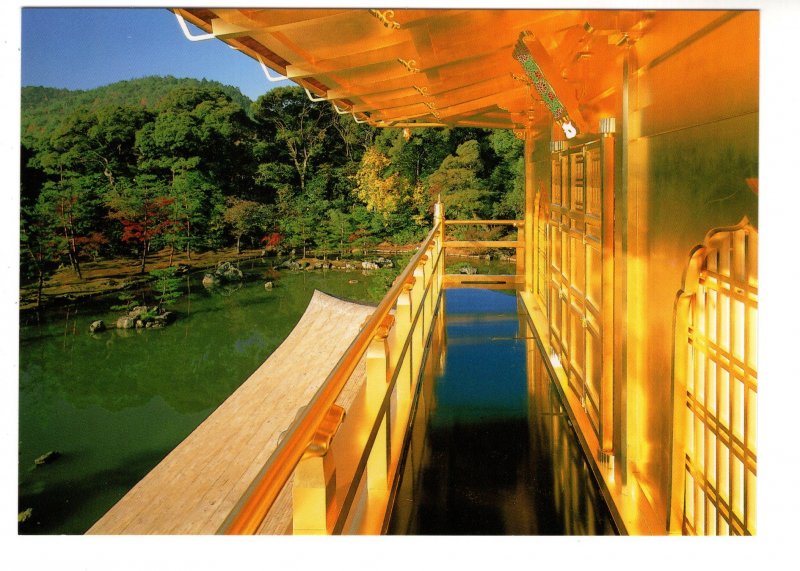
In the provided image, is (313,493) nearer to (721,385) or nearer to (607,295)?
(721,385)

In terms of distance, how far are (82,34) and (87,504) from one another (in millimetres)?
16672

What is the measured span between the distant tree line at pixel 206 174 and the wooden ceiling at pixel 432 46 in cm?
1155

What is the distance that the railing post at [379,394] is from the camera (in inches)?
64.9

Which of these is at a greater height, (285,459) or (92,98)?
(92,98)

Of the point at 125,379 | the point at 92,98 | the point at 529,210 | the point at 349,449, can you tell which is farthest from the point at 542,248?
the point at 92,98

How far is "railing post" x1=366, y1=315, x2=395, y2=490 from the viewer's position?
64.9 inches

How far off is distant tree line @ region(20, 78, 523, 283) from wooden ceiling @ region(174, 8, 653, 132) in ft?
37.9

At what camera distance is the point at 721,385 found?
1.34 m

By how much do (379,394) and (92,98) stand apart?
61.1 feet

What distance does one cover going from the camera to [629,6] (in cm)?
156

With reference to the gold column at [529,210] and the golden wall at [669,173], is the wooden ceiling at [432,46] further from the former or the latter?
the gold column at [529,210]

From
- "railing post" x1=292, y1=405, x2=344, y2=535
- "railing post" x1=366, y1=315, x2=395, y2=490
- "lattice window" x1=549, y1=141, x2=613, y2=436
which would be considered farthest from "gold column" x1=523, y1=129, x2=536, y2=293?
"railing post" x1=292, y1=405, x2=344, y2=535

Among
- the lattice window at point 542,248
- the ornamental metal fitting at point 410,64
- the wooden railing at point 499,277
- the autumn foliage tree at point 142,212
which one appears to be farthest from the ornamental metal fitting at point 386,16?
the autumn foliage tree at point 142,212

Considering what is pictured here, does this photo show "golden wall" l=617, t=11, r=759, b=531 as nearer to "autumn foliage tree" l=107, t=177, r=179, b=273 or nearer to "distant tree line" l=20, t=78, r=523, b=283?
"distant tree line" l=20, t=78, r=523, b=283
